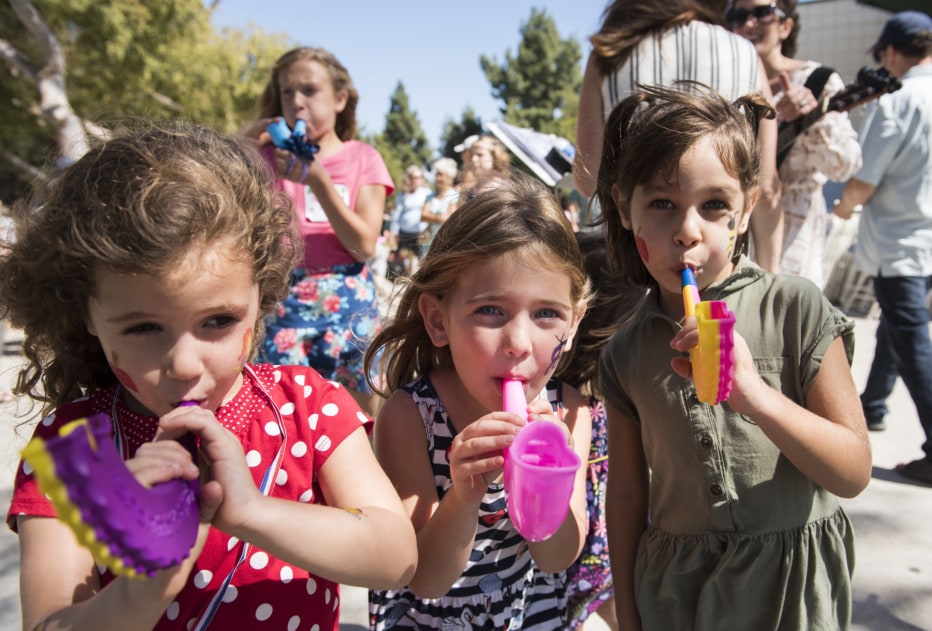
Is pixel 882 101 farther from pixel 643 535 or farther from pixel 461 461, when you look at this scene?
pixel 461 461

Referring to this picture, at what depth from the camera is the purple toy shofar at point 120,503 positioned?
2.14 ft

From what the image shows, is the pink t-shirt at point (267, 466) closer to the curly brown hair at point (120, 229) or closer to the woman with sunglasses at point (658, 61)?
the curly brown hair at point (120, 229)

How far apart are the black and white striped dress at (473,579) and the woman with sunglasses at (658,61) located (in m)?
1.01

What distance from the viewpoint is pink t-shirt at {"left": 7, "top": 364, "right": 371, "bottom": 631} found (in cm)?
115

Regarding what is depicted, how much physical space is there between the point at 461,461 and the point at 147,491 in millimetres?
536

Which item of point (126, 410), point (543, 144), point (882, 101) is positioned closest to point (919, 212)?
point (882, 101)

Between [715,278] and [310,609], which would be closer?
[310,609]

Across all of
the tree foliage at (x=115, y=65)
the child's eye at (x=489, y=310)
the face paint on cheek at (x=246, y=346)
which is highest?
the tree foliage at (x=115, y=65)

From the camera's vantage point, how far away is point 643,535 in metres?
1.53

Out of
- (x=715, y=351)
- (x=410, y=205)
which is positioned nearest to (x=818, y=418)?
(x=715, y=351)

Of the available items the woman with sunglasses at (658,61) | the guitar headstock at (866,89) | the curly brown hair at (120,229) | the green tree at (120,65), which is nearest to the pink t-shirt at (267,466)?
the curly brown hair at (120,229)

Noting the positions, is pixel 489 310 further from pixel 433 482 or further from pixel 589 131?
pixel 589 131

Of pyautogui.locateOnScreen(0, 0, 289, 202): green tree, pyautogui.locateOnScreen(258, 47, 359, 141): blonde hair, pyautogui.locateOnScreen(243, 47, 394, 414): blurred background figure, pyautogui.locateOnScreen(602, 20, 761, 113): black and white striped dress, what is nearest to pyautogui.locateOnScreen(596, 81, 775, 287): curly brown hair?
pyautogui.locateOnScreen(602, 20, 761, 113): black and white striped dress

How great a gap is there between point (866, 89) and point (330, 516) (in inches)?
101
